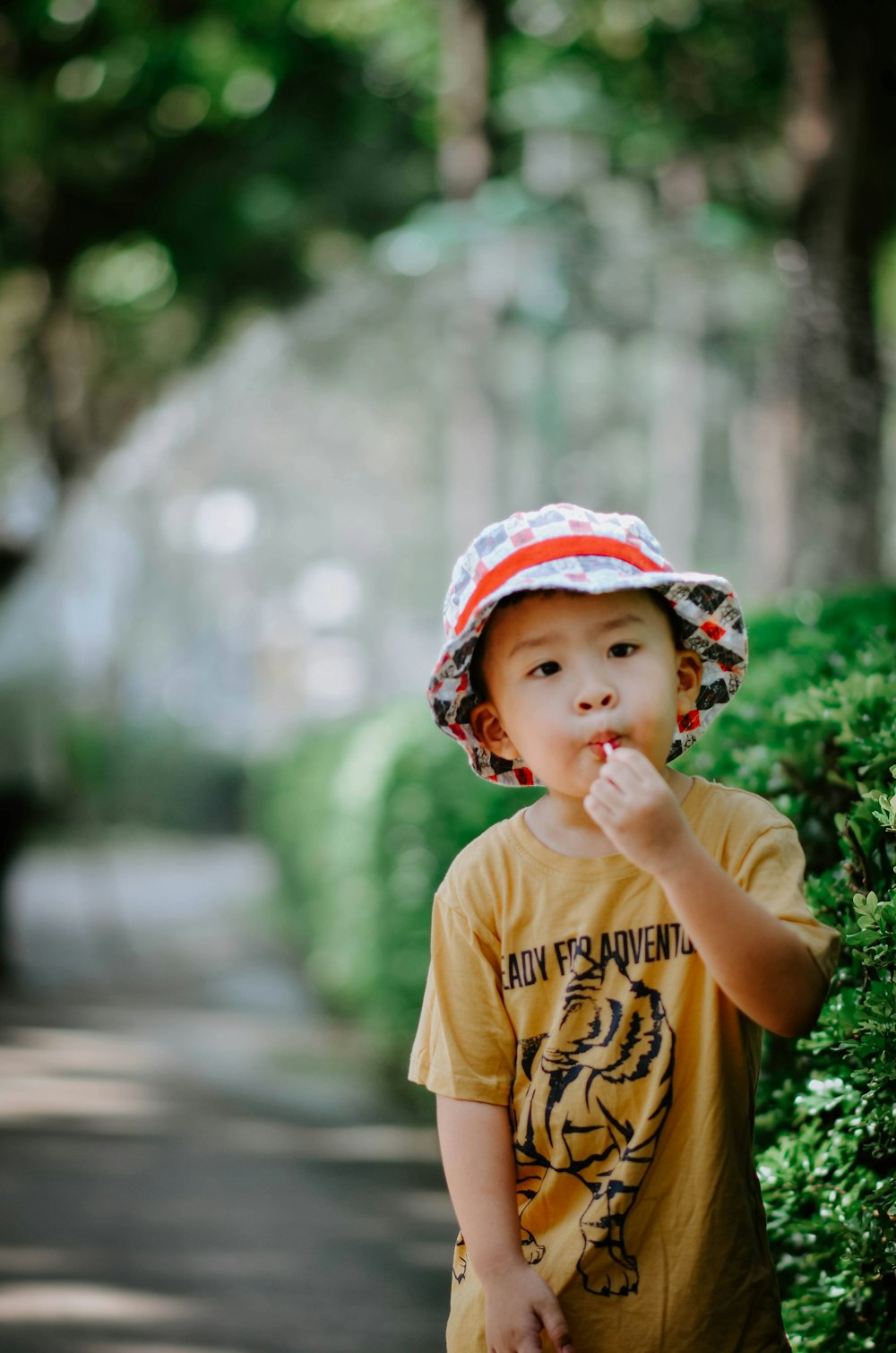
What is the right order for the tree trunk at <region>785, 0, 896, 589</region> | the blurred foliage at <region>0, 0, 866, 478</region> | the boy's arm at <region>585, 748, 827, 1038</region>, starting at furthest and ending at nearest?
the blurred foliage at <region>0, 0, 866, 478</region> < the tree trunk at <region>785, 0, 896, 589</region> < the boy's arm at <region>585, 748, 827, 1038</region>

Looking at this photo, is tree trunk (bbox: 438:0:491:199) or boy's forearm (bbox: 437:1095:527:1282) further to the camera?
tree trunk (bbox: 438:0:491:199)

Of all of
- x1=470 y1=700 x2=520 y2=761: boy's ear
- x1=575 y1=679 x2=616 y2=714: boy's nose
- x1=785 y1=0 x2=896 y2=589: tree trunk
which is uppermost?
x1=785 y1=0 x2=896 y2=589: tree trunk

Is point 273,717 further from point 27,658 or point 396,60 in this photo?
point 396,60

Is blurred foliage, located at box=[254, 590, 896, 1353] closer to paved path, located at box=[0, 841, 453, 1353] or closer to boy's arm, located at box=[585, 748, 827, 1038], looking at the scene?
boy's arm, located at box=[585, 748, 827, 1038]

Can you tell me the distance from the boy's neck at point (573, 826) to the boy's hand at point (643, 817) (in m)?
0.20

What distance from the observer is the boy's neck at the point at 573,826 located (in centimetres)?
184

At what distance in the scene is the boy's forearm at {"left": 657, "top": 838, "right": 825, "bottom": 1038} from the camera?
160 cm

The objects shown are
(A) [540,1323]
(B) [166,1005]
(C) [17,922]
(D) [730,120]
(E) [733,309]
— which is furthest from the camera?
(D) [730,120]

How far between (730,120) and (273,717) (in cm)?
695

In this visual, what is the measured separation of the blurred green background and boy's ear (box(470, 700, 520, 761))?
500 mm

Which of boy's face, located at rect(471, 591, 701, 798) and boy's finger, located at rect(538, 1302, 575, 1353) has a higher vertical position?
boy's face, located at rect(471, 591, 701, 798)

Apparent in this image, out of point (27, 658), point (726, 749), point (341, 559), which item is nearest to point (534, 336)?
point (341, 559)

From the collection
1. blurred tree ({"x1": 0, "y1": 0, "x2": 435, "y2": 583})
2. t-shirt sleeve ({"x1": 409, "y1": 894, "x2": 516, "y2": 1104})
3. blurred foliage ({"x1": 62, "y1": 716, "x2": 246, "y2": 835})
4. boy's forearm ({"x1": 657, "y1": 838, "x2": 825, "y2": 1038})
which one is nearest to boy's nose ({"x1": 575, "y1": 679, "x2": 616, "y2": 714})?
boy's forearm ({"x1": 657, "y1": 838, "x2": 825, "y2": 1038})

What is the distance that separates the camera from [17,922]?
38.4ft
